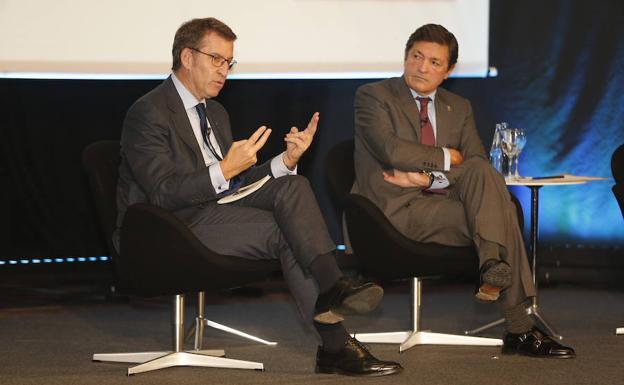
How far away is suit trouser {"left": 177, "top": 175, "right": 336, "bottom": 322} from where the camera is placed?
3.65 meters

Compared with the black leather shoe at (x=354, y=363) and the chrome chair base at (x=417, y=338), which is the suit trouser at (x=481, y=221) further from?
the black leather shoe at (x=354, y=363)

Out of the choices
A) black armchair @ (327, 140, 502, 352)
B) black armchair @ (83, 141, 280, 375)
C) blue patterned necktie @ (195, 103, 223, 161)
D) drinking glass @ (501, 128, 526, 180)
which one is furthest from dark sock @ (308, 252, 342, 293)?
drinking glass @ (501, 128, 526, 180)

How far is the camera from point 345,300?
3510 mm

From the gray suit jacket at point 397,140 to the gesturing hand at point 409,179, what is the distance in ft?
0.08

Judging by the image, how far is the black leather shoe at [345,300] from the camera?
349cm

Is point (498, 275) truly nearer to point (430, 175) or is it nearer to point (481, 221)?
point (481, 221)

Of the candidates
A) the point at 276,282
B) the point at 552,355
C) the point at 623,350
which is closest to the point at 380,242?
the point at 552,355

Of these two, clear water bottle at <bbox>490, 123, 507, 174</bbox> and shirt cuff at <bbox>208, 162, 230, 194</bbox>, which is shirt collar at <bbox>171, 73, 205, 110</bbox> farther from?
clear water bottle at <bbox>490, 123, 507, 174</bbox>

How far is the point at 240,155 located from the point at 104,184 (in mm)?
628

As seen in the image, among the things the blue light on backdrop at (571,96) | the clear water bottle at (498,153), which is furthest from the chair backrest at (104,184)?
the blue light on backdrop at (571,96)

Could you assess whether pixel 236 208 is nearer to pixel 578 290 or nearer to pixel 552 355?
pixel 552 355

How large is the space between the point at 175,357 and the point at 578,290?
123 inches

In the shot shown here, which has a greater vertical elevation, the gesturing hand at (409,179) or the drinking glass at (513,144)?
the drinking glass at (513,144)

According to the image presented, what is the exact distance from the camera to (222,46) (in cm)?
395
